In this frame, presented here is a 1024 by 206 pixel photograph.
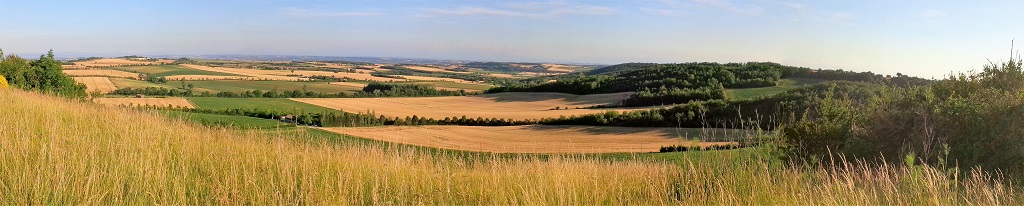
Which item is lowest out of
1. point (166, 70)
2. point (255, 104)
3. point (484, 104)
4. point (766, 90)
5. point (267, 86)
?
point (255, 104)

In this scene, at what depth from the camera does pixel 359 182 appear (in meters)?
4.65

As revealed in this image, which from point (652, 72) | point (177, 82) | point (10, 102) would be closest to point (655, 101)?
point (652, 72)

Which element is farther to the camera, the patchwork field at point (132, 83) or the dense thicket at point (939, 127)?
the patchwork field at point (132, 83)

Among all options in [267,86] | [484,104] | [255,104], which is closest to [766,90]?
[484,104]

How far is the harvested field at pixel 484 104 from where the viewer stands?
5888 cm

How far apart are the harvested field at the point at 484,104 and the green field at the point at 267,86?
13720 mm

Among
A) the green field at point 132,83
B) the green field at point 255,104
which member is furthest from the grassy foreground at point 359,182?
the green field at point 132,83

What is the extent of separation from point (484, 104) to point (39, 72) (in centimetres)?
4112

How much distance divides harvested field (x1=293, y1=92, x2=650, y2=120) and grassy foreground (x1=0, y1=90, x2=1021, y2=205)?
50.7 m

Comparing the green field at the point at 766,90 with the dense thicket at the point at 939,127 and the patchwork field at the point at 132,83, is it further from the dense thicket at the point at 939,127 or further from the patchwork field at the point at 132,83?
the patchwork field at the point at 132,83

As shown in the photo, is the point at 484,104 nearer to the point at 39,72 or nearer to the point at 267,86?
the point at 267,86

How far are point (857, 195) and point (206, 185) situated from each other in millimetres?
4597

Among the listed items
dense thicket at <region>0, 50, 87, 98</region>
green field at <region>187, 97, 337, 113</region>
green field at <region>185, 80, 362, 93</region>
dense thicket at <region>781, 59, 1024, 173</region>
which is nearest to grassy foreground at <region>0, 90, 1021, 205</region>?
dense thicket at <region>781, 59, 1024, 173</region>

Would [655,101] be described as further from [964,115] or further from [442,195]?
[442,195]
